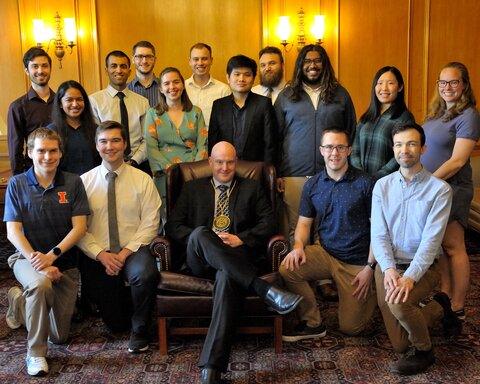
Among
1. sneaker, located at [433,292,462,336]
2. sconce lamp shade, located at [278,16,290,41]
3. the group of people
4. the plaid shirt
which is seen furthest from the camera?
sconce lamp shade, located at [278,16,290,41]

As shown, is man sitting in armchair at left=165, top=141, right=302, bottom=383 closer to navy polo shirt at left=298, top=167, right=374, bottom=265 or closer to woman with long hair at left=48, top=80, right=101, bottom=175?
navy polo shirt at left=298, top=167, right=374, bottom=265

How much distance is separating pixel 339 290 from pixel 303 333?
32 cm

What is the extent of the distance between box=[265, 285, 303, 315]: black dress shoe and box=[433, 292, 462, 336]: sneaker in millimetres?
881

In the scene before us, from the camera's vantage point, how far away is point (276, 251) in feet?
10.7

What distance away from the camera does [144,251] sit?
3.30 metres

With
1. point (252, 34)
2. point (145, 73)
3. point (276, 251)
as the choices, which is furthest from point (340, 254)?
point (252, 34)

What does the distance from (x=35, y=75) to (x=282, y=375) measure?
273cm

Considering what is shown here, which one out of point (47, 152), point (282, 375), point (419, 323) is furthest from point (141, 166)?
point (419, 323)

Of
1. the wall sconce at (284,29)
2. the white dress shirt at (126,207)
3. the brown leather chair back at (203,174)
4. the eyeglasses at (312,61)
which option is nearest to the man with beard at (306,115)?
the eyeglasses at (312,61)

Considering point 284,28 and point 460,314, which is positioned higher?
point 284,28

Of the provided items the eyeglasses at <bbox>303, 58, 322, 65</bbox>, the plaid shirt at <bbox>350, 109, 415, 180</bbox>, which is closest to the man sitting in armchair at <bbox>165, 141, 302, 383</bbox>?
the plaid shirt at <bbox>350, 109, 415, 180</bbox>

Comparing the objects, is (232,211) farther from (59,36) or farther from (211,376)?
(59,36)

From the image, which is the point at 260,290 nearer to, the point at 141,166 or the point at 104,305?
the point at 104,305

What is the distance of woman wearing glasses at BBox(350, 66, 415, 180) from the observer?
3.59 metres
